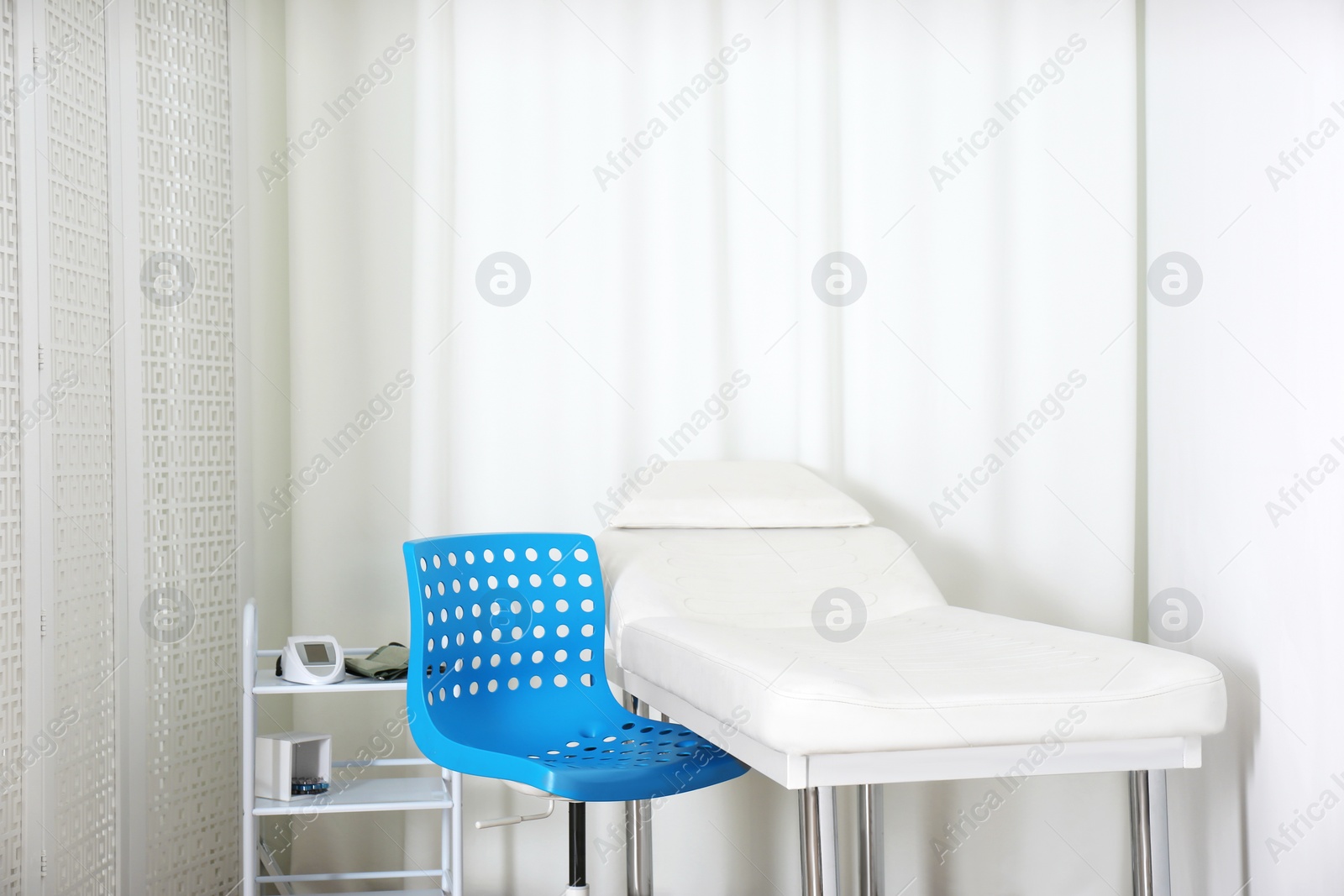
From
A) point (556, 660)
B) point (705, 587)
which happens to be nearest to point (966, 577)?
point (705, 587)

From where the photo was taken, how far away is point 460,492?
228cm

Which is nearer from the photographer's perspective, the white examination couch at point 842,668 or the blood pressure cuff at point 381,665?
the white examination couch at point 842,668

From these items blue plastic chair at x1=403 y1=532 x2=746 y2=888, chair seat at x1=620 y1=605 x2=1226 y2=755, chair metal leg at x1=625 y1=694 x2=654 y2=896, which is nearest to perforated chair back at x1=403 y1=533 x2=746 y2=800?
blue plastic chair at x1=403 y1=532 x2=746 y2=888

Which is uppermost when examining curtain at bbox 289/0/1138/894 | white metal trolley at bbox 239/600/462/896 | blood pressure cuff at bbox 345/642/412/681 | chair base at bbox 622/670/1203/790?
curtain at bbox 289/0/1138/894

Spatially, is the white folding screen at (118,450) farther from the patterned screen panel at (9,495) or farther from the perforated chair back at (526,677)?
the perforated chair back at (526,677)

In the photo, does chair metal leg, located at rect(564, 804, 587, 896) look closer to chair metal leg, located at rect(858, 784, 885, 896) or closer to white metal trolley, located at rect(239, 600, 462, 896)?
white metal trolley, located at rect(239, 600, 462, 896)

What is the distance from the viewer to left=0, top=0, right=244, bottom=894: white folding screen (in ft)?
5.26

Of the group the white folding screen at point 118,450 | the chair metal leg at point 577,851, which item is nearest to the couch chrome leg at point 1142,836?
the chair metal leg at point 577,851

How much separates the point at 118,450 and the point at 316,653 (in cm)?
53

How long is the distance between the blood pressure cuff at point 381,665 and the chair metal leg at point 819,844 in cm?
87

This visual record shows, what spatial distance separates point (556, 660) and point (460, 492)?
2.07 feet

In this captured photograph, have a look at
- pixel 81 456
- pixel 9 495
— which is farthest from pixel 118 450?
pixel 9 495

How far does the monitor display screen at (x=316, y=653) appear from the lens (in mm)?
1880

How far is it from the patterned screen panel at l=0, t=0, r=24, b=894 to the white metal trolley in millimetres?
347
